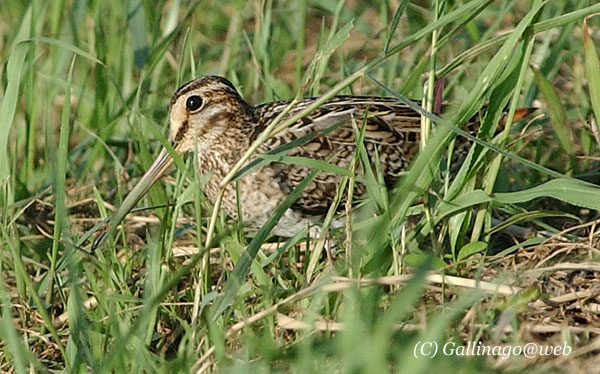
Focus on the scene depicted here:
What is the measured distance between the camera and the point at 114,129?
17.4ft

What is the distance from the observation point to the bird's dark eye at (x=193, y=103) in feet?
15.4

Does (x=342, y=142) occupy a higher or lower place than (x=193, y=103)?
lower

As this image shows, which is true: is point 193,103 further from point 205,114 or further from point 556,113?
point 556,113

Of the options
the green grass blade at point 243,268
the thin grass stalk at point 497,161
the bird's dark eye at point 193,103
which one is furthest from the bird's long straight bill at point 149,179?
the thin grass stalk at point 497,161

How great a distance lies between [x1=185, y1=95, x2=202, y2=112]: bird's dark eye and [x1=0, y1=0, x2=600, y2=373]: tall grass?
0.24m

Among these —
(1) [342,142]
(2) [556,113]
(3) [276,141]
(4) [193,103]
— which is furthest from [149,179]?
(2) [556,113]

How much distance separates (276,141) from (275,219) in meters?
1.03

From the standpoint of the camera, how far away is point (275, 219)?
370 centimetres

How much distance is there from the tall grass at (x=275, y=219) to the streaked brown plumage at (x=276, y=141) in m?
0.10

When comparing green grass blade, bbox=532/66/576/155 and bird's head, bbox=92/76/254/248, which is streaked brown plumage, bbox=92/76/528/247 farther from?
green grass blade, bbox=532/66/576/155

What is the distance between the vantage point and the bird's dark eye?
15.4 feet

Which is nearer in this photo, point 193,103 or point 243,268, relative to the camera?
point 243,268

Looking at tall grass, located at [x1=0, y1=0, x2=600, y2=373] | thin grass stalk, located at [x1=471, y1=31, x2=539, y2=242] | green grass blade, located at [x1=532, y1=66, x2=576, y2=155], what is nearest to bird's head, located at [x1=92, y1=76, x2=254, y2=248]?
tall grass, located at [x1=0, y1=0, x2=600, y2=373]

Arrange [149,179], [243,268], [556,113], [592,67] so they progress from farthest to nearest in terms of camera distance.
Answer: [556,113] < [149,179] < [592,67] < [243,268]
